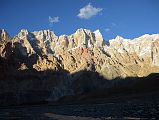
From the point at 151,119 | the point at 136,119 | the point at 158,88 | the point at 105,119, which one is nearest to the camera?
the point at 151,119

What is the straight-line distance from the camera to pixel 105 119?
5981 centimetres

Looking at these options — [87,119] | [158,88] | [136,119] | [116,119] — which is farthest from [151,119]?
[158,88]

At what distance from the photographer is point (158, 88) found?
7849 inches

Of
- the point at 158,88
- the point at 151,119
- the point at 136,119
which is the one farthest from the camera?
the point at 158,88

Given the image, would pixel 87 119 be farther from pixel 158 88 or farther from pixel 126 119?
pixel 158 88

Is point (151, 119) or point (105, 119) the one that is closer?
point (151, 119)

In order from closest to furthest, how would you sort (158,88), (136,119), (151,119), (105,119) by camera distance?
(151,119)
(136,119)
(105,119)
(158,88)

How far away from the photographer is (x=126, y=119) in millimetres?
56219

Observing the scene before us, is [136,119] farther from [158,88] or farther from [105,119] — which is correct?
[158,88]

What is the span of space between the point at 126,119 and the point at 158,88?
148 meters

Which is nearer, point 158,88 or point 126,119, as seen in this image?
point 126,119

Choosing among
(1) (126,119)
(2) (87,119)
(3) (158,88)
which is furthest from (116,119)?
(3) (158,88)

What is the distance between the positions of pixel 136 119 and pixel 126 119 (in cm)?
202

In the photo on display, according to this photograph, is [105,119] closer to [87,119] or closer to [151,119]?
[87,119]
